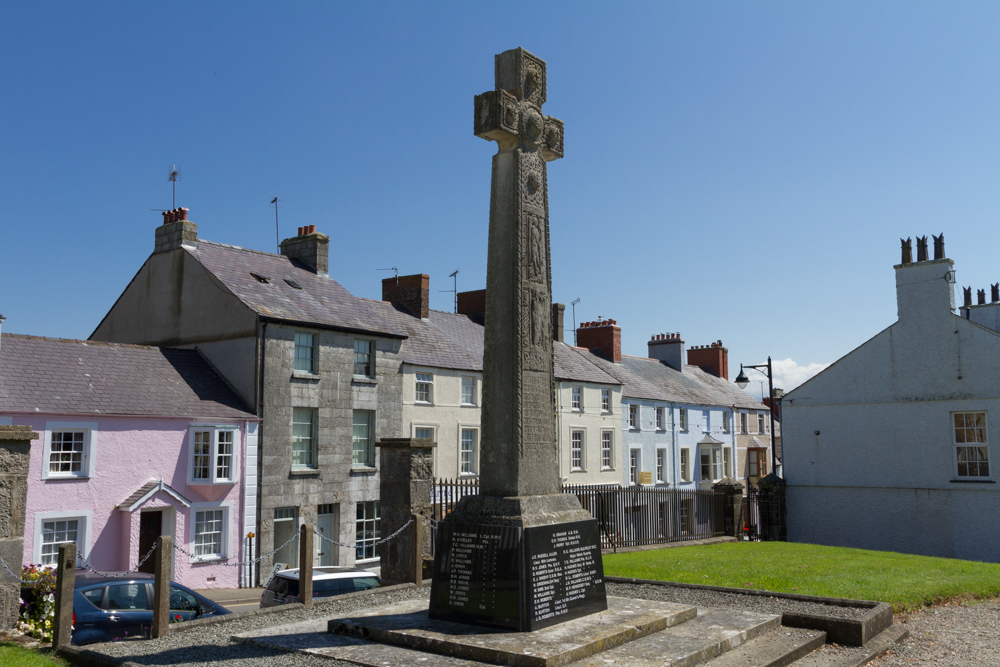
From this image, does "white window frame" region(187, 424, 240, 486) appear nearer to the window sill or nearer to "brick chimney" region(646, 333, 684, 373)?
the window sill

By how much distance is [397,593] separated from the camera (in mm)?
11016

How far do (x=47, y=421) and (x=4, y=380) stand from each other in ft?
4.65

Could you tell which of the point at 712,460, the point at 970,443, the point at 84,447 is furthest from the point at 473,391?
the point at 712,460

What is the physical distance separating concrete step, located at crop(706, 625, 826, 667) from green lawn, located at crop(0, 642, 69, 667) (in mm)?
6322

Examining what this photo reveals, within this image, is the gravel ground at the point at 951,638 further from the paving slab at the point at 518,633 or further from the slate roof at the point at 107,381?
the slate roof at the point at 107,381

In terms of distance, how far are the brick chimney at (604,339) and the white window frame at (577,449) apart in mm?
6616

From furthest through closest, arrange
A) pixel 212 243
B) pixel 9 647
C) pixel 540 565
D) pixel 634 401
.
Answer: pixel 634 401
pixel 212 243
pixel 9 647
pixel 540 565

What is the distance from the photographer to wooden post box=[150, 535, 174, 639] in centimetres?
865

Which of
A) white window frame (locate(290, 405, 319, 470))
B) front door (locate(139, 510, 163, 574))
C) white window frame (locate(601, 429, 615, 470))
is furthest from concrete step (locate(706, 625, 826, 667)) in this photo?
white window frame (locate(601, 429, 615, 470))

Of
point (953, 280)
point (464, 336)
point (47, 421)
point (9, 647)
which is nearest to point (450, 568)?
point (9, 647)

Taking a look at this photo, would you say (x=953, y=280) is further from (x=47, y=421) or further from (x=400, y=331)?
(x=47, y=421)

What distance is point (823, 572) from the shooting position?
13.1 metres

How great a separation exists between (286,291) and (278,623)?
17338 millimetres

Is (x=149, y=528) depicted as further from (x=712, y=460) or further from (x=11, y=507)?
(x=712, y=460)
